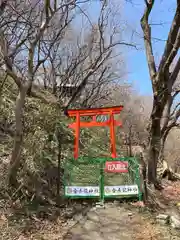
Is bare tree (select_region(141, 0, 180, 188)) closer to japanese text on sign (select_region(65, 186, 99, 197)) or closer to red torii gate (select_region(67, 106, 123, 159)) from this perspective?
red torii gate (select_region(67, 106, 123, 159))

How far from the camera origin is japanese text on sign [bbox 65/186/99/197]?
8328 mm

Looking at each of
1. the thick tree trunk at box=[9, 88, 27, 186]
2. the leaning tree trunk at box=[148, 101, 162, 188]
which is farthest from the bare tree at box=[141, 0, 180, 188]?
the thick tree trunk at box=[9, 88, 27, 186]

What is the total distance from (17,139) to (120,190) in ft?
10.8

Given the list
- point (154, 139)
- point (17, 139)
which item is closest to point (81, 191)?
point (17, 139)

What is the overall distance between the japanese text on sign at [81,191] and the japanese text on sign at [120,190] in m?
0.30

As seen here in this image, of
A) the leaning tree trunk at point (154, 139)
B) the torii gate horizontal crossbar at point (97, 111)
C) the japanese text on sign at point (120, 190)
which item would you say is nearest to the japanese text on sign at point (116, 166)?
the japanese text on sign at point (120, 190)

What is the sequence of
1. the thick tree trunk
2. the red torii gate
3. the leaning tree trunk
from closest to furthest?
1. the thick tree trunk
2. the red torii gate
3. the leaning tree trunk

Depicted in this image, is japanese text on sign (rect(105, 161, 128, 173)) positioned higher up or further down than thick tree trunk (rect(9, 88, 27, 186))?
further down

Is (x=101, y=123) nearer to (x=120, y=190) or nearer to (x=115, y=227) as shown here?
(x=120, y=190)

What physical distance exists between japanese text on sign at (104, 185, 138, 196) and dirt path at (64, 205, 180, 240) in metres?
0.48

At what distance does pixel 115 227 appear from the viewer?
23.1 feet

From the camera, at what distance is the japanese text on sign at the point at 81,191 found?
8.33 m

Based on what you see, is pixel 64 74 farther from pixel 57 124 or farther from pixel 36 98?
pixel 57 124

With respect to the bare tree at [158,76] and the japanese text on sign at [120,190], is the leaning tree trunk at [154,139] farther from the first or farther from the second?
the japanese text on sign at [120,190]
